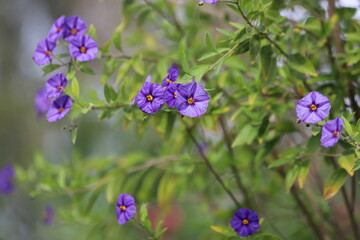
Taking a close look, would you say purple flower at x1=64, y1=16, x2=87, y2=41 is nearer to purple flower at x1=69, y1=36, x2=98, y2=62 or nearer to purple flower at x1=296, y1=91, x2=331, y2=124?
purple flower at x1=69, y1=36, x2=98, y2=62

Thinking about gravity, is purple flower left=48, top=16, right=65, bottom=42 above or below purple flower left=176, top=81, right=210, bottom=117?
above

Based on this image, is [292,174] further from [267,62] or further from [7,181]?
[7,181]

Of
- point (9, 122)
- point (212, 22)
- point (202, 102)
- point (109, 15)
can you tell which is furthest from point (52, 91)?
point (109, 15)

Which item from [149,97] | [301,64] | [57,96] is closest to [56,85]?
[57,96]

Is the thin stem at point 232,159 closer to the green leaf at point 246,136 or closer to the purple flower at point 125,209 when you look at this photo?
the green leaf at point 246,136

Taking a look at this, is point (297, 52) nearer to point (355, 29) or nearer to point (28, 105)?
point (355, 29)

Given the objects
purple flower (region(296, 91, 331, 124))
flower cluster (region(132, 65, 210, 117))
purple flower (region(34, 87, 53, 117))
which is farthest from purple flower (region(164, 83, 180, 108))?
purple flower (region(34, 87, 53, 117))
